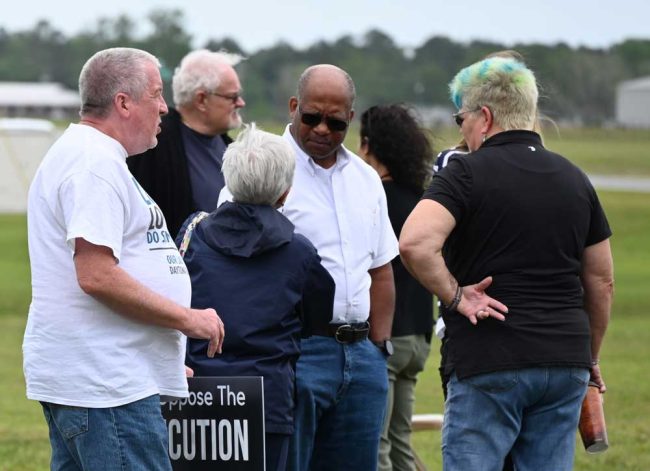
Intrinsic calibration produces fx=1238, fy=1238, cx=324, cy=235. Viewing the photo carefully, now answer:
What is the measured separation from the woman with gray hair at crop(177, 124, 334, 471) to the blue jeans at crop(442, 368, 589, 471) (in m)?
0.59

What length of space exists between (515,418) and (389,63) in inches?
4805

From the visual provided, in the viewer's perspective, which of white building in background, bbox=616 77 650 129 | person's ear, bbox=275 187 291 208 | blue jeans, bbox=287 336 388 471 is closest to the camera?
person's ear, bbox=275 187 291 208

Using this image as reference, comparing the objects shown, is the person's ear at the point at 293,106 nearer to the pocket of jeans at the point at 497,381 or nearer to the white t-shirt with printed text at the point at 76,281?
the white t-shirt with printed text at the point at 76,281

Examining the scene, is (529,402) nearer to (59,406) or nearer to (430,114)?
(59,406)

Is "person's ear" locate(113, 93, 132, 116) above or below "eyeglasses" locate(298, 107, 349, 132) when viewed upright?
above

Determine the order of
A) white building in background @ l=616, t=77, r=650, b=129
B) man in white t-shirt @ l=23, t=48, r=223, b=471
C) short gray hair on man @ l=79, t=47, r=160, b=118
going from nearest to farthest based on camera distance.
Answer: man in white t-shirt @ l=23, t=48, r=223, b=471
short gray hair on man @ l=79, t=47, r=160, b=118
white building in background @ l=616, t=77, r=650, b=129

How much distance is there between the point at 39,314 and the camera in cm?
379

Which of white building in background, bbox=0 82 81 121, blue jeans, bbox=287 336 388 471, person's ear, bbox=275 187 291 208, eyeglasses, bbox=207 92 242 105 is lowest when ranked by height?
white building in background, bbox=0 82 81 121

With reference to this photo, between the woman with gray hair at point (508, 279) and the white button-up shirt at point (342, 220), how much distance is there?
0.55 metres

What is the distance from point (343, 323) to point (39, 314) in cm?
139

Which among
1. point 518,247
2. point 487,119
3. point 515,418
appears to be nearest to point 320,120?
point 487,119

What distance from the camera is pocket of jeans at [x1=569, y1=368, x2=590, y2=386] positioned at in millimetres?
4316

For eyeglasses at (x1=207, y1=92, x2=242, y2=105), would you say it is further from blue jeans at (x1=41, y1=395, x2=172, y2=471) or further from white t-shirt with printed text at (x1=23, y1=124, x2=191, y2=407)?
blue jeans at (x1=41, y1=395, x2=172, y2=471)

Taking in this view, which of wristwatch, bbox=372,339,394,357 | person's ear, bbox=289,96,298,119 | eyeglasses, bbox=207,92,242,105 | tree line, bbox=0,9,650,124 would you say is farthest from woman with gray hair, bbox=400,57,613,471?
tree line, bbox=0,9,650,124
